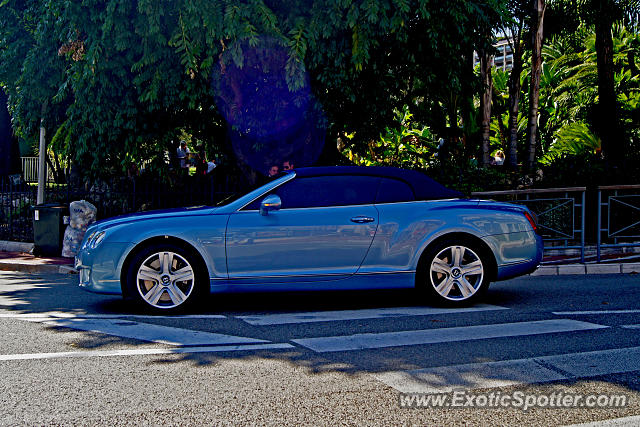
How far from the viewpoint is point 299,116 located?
14227 mm

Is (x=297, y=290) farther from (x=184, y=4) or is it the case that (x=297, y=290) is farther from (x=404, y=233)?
(x=184, y=4)

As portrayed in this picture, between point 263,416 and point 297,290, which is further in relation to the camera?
point 297,290

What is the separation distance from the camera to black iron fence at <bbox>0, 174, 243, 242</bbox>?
14125 mm

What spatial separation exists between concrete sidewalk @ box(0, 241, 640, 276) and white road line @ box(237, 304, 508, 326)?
3950mm

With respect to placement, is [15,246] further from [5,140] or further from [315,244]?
[315,244]

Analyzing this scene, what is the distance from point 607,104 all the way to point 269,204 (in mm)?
13050

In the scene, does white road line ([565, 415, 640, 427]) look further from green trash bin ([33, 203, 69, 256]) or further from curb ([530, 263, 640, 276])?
green trash bin ([33, 203, 69, 256])

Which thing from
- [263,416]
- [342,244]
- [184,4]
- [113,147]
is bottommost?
[263,416]

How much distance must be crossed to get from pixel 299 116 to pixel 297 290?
767 cm

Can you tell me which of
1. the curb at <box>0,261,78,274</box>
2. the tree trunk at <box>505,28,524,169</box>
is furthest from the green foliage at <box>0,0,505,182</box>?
the tree trunk at <box>505,28,524,169</box>

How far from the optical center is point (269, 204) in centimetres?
695

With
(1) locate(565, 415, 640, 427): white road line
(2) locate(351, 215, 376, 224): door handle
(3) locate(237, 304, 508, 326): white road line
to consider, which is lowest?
(1) locate(565, 415, 640, 427): white road line

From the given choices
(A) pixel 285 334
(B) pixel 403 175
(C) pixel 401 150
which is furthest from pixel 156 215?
(C) pixel 401 150

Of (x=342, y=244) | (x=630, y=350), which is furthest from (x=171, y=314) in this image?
(x=630, y=350)
